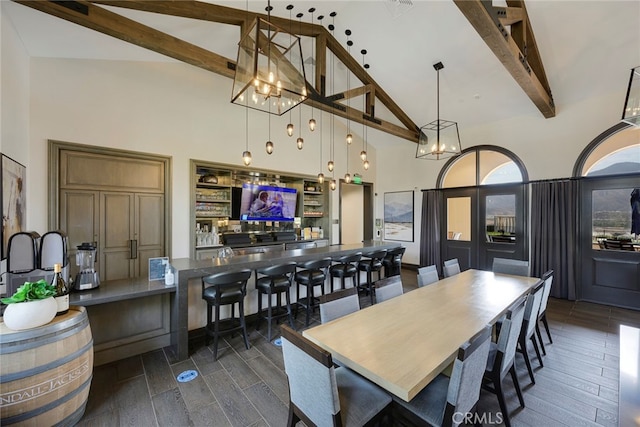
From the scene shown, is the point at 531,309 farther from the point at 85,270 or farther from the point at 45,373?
the point at 85,270

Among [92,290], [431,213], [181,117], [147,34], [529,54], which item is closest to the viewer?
[92,290]

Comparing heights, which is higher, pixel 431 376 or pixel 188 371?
pixel 431 376

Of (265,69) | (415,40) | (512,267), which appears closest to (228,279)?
(265,69)

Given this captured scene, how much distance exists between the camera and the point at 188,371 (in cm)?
251

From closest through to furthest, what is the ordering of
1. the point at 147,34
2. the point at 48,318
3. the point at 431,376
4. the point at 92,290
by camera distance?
the point at 431,376 < the point at 48,318 < the point at 92,290 < the point at 147,34

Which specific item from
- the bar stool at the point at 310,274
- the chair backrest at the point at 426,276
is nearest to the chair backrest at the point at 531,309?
the chair backrest at the point at 426,276

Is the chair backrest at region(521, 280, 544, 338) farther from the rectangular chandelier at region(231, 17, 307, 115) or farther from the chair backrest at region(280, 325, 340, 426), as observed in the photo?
the rectangular chandelier at region(231, 17, 307, 115)

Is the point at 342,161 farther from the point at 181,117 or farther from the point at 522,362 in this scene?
the point at 522,362

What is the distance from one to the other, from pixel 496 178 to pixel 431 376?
575 centimetres

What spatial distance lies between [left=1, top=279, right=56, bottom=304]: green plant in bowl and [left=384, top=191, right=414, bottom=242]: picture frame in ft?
23.0

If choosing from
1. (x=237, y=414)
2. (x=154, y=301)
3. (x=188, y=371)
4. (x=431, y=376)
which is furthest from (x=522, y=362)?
(x=154, y=301)

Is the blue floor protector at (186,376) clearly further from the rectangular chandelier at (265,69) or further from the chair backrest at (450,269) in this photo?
the chair backrest at (450,269)

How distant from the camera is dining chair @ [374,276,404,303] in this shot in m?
2.49

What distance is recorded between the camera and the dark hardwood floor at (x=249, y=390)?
1953 millimetres
